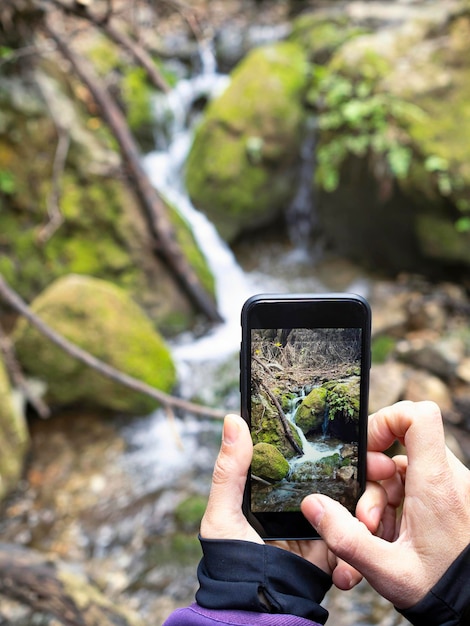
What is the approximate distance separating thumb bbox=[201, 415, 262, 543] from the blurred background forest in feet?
4.84

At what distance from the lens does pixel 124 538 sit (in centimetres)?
345

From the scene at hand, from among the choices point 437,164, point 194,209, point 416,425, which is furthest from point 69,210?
point 416,425

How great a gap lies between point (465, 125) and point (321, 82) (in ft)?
7.29

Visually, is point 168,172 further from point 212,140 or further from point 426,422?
point 426,422

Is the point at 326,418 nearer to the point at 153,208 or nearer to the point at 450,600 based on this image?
the point at 450,600

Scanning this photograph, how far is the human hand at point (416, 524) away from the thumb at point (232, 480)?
0.54 feet

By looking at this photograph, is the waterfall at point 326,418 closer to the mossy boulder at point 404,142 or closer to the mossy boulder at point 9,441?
the mossy boulder at point 9,441

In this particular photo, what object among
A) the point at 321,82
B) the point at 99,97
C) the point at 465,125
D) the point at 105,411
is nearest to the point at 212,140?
the point at 321,82

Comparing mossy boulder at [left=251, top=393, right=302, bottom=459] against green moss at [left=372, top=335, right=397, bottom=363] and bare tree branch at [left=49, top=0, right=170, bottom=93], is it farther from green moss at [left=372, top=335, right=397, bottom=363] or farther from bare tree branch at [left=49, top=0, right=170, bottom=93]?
green moss at [left=372, top=335, right=397, bottom=363]

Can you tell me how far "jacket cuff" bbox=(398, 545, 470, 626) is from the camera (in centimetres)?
108

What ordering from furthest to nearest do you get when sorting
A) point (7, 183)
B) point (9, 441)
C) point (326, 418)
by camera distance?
1. point (7, 183)
2. point (9, 441)
3. point (326, 418)

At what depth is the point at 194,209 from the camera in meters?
7.39

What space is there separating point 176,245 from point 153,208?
19.6 inches

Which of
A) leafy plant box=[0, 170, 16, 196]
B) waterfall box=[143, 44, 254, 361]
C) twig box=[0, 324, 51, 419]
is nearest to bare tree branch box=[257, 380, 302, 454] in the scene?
twig box=[0, 324, 51, 419]
